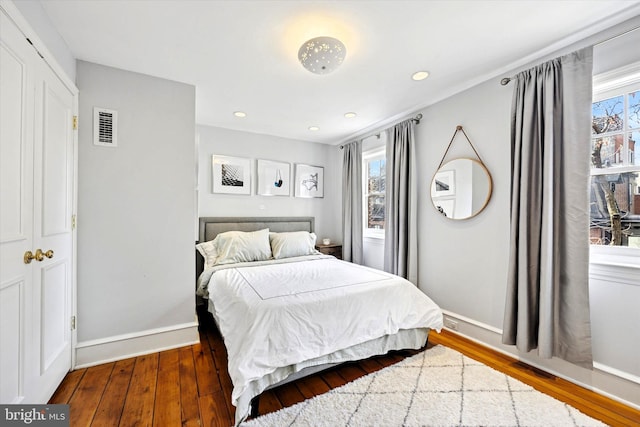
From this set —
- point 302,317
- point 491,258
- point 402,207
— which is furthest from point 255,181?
point 491,258

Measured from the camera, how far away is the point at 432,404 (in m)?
1.68

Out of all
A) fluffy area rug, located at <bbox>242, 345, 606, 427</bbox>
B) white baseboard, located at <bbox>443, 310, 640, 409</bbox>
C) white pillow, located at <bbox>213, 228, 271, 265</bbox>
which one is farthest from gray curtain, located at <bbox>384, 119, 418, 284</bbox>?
white pillow, located at <bbox>213, 228, 271, 265</bbox>

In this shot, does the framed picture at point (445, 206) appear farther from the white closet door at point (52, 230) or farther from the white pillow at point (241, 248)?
the white closet door at point (52, 230)

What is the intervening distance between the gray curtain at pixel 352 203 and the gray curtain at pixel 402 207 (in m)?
0.65

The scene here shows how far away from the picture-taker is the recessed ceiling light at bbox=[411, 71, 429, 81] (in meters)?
2.37

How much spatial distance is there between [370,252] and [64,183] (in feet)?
11.3

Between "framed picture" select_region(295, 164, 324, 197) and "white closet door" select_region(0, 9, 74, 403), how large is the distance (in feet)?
9.40

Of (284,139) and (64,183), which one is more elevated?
(284,139)

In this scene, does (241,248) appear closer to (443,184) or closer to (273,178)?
(273,178)

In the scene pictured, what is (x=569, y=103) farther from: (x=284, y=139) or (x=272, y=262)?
(x=284, y=139)

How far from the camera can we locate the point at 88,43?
1971 mm

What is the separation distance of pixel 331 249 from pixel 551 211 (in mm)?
2902

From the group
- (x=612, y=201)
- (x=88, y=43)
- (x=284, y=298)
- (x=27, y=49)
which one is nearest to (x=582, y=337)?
(x=612, y=201)

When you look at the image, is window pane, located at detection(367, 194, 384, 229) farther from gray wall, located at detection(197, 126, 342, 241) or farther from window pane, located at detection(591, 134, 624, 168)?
window pane, located at detection(591, 134, 624, 168)
